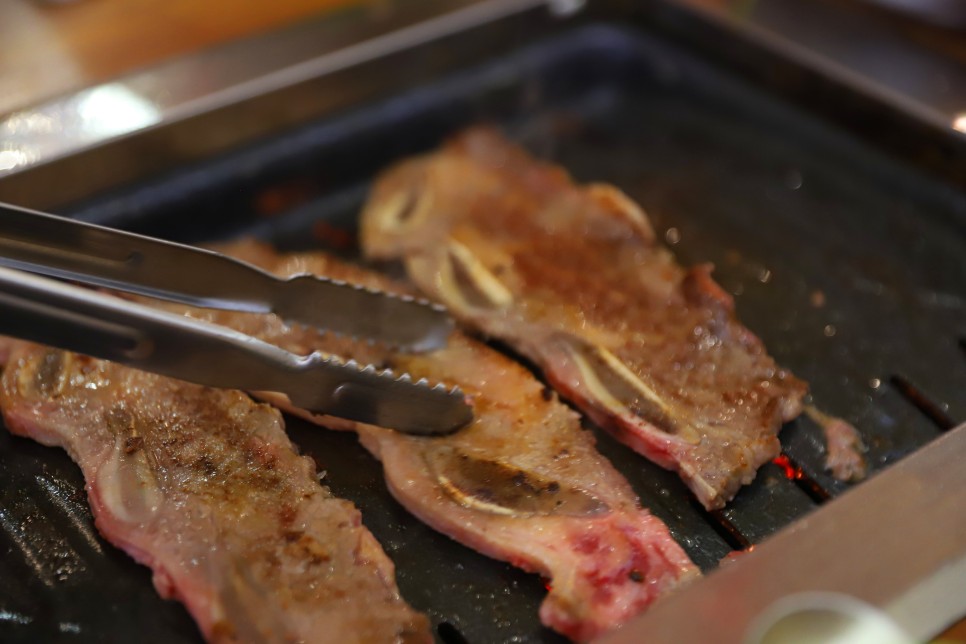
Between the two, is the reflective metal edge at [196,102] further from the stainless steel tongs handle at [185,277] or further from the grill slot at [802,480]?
the grill slot at [802,480]

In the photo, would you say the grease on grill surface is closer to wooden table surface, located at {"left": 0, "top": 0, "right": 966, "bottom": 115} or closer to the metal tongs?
the metal tongs

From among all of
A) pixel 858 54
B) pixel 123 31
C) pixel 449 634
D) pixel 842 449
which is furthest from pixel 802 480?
pixel 123 31

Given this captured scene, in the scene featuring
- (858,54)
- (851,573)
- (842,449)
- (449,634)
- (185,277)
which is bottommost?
(449,634)

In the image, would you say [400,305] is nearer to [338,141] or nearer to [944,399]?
[338,141]

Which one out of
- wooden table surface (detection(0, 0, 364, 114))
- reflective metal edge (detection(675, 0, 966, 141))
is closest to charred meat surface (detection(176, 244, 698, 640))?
wooden table surface (detection(0, 0, 364, 114))

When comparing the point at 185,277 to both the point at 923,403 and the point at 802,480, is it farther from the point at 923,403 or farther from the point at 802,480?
the point at 923,403

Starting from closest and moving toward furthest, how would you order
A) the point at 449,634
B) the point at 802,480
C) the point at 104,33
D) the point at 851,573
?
1. the point at 851,573
2. the point at 449,634
3. the point at 802,480
4. the point at 104,33

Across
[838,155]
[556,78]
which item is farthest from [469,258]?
[838,155]
